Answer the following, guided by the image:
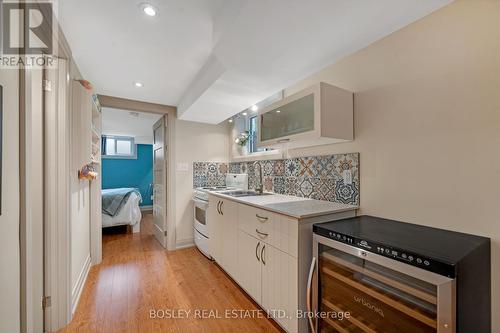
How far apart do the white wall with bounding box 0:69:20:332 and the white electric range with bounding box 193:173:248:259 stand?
1.90 m

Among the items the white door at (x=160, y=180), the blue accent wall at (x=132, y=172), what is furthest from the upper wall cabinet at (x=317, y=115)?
the blue accent wall at (x=132, y=172)

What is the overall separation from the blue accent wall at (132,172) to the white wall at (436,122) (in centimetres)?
656

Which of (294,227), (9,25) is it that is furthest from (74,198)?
(294,227)

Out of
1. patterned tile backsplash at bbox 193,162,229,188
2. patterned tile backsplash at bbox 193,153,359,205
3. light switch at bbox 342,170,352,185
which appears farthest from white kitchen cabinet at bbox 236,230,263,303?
patterned tile backsplash at bbox 193,162,229,188

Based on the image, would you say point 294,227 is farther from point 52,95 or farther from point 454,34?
point 52,95

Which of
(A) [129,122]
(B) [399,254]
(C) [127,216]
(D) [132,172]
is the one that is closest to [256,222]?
(B) [399,254]

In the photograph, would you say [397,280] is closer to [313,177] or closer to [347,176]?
[347,176]

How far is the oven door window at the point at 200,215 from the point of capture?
2.84m

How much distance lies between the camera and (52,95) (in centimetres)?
149

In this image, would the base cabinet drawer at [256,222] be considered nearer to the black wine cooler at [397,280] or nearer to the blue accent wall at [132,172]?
the black wine cooler at [397,280]

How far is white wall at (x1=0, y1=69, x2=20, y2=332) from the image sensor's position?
75cm

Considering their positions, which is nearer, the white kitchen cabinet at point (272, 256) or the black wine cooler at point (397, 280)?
the black wine cooler at point (397, 280)

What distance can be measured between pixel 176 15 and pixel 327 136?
130 centimetres

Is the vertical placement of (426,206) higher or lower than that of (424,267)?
higher
